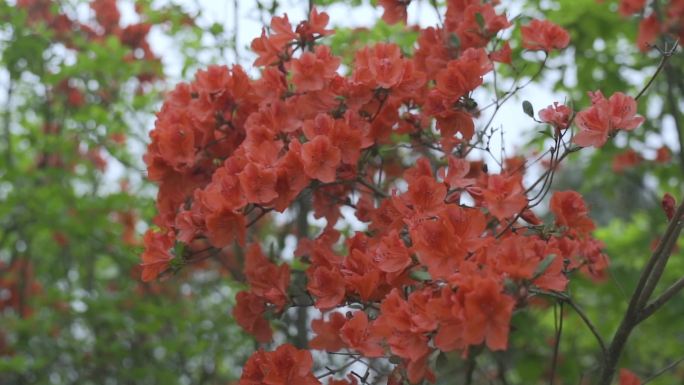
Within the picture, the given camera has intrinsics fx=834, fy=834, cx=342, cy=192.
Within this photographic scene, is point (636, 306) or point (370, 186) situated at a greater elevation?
point (370, 186)

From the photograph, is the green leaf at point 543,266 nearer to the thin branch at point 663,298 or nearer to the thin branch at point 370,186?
the thin branch at point 663,298

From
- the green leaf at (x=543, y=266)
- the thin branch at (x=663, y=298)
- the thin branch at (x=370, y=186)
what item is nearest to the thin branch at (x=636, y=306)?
the thin branch at (x=663, y=298)

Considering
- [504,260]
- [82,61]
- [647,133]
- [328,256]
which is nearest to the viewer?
[504,260]

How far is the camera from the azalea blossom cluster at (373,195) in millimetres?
1390

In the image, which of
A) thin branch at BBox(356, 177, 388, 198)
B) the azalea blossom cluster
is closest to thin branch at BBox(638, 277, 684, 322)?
the azalea blossom cluster

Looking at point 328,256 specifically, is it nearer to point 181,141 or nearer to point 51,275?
point 181,141

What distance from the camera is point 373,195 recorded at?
2102 mm

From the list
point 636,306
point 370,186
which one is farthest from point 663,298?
point 370,186

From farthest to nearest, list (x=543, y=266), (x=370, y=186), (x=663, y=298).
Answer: (x=370, y=186) → (x=663, y=298) → (x=543, y=266)

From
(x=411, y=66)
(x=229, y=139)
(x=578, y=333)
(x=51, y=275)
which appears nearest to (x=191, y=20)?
(x=229, y=139)

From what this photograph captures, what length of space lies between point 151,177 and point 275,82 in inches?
14.3

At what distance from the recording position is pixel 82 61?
327 cm

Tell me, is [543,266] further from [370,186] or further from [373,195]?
[373,195]

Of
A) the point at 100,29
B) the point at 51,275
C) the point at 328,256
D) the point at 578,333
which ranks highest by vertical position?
the point at 100,29
